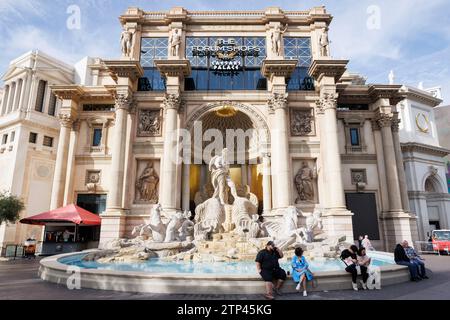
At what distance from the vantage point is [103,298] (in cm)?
751

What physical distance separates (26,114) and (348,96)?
33703mm

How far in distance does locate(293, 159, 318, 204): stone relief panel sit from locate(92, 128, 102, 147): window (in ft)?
59.2

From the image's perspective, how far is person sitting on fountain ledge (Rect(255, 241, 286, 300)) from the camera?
7.69m

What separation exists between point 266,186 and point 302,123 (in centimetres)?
651

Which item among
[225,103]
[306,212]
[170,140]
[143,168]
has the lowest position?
[306,212]

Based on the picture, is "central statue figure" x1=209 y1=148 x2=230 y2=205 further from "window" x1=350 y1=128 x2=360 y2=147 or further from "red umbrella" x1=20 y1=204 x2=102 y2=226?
"window" x1=350 y1=128 x2=360 y2=147

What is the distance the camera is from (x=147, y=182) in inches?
920

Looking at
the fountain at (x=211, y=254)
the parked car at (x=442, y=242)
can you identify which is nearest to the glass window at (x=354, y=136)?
the fountain at (x=211, y=254)

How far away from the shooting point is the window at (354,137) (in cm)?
2614

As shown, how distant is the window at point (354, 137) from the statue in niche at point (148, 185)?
59.0 ft

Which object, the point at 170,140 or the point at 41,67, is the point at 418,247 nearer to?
the point at 170,140

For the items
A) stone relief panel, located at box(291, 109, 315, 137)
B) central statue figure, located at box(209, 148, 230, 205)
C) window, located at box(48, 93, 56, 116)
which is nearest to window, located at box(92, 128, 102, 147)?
window, located at box(48, 93, 56, 116)

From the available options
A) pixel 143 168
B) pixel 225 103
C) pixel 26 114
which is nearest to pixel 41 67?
pixel 26 114

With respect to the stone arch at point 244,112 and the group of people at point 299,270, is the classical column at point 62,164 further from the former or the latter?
the group of people at point 299,270
